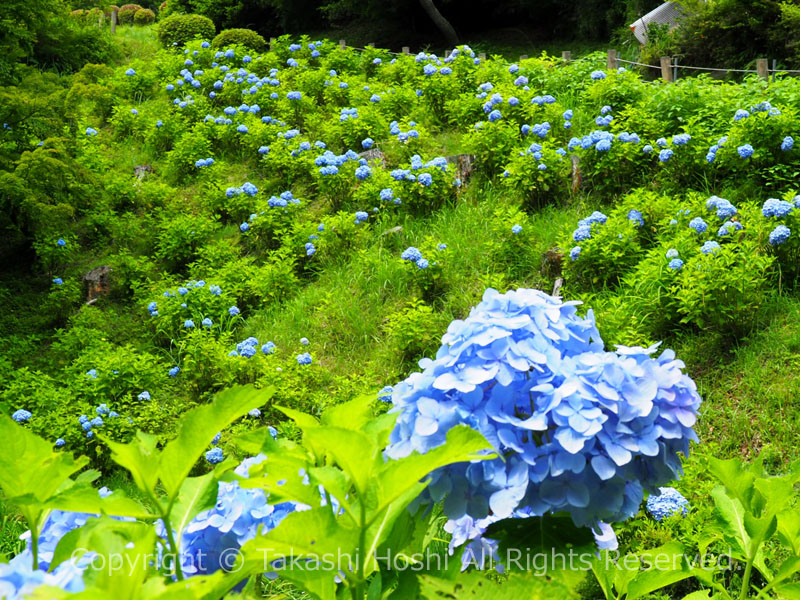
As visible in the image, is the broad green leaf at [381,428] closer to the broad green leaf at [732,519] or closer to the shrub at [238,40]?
the broad green leaf at [732,519]

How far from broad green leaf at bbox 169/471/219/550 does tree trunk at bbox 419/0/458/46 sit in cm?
1502

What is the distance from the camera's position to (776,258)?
3.93 m

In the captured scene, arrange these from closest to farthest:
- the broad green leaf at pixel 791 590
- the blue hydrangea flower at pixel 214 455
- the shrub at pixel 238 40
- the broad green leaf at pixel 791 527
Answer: the broad green leaf at pixel 791 590 < the broad green leaf at pixel 791 527 < the blue hydrangea flower at pixel 214 455 < the shrub at pixel 238 40

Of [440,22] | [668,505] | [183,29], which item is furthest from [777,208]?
[440,22]

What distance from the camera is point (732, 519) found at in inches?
48.0

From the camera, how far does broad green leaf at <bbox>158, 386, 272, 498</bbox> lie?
0.82 metres

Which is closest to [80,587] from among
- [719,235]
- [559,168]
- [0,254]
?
[719,235]

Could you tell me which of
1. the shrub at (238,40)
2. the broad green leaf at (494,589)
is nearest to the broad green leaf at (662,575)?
the broad green leaf at (494,589)

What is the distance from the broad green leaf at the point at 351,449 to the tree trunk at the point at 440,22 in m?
15.1

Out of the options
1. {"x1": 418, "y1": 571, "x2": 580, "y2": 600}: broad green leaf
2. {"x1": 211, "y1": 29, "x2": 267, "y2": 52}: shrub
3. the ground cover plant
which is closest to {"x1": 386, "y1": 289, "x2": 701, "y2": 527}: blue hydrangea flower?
the ground cover plant

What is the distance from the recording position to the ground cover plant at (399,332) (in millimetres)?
846

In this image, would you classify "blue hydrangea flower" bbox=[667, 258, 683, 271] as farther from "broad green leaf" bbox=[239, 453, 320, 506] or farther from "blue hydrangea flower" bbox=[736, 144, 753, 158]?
"broad green leaf" bbox=[239, 453, 320, 506]

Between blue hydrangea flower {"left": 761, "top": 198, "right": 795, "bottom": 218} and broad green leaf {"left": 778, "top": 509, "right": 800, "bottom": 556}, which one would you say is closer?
broad green leaf {"left": 778, "top": 509, "right": 800, "bottom": 556}

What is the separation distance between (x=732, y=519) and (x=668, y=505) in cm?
155
